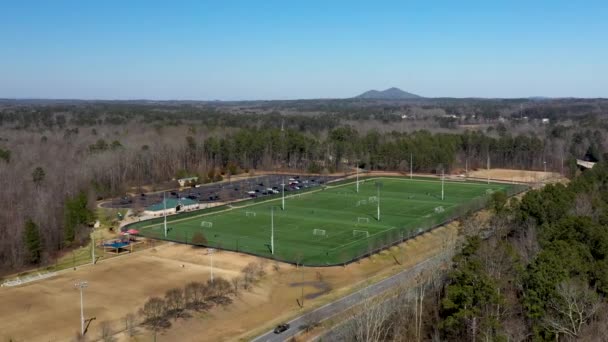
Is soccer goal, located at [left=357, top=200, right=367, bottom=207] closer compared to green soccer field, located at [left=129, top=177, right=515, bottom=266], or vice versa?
green soccer field, located at [left=129, top=177, right=515, bottom=266]

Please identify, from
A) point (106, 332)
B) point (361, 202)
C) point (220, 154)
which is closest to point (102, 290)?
point (106, 332)

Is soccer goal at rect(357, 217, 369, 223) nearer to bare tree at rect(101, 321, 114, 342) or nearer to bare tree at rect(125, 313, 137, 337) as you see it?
bare tree at rect(125, 313, 137, 337)

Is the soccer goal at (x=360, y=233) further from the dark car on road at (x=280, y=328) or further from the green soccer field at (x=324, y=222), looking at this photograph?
the dark car on road at (x=280, y=328)

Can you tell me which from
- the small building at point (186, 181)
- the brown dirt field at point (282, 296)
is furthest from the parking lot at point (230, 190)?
the brown dirt field at point (282, 296)

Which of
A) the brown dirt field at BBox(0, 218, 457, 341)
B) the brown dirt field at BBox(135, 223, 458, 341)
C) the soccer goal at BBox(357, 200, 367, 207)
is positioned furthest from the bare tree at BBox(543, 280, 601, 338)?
the soccer goal at BBox(357, 200, 367, 207)

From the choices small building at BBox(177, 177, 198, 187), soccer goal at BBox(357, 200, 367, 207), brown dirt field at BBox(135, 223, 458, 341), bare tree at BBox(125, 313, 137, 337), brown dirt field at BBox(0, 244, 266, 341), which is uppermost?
small building at BBox(177, 177, 198, 187)

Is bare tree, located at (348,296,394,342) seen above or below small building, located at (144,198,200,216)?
above

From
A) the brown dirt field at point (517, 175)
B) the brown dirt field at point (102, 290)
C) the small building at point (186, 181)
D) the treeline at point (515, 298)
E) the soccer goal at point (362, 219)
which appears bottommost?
the brown dirt field at point (102, 290)

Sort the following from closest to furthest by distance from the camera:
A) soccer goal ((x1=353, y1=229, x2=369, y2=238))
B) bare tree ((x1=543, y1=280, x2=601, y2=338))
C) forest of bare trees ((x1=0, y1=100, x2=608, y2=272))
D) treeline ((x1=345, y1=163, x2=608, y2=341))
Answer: bare tree ((x1=543, y1=280, x2=601, y2=338)), treeline ((x1=345, y1=163, x2=608, y2=341)), soccer goal ((x1=353, y1=229, x2=369, y2=238)), forest of bare trees ((x1=0, y1=100, x2=608, y2=272))
